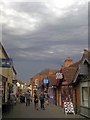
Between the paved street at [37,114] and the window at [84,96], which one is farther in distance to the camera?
the window at [84,96]

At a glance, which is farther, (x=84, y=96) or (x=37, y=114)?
(x=37, y=114)

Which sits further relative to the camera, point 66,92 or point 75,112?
point 66,92

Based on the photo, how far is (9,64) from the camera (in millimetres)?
21188

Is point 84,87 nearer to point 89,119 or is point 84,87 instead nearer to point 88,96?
point 88,96

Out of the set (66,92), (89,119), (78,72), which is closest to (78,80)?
(78,72)

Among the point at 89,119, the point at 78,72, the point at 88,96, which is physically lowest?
the point at 89,119

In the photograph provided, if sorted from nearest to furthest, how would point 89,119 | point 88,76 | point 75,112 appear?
point 89,119, point 88,76, point 75,112

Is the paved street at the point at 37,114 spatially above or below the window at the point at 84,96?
below

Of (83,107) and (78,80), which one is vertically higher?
(78,80)

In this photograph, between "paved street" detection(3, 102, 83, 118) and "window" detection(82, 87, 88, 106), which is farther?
"window" detection(82, 87, 88, 106)

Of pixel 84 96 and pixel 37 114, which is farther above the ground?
pixel 84 96

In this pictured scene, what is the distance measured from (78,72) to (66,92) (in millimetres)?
9237

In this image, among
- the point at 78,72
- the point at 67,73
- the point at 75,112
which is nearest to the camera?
the point at 78,72

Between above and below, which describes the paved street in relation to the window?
below
